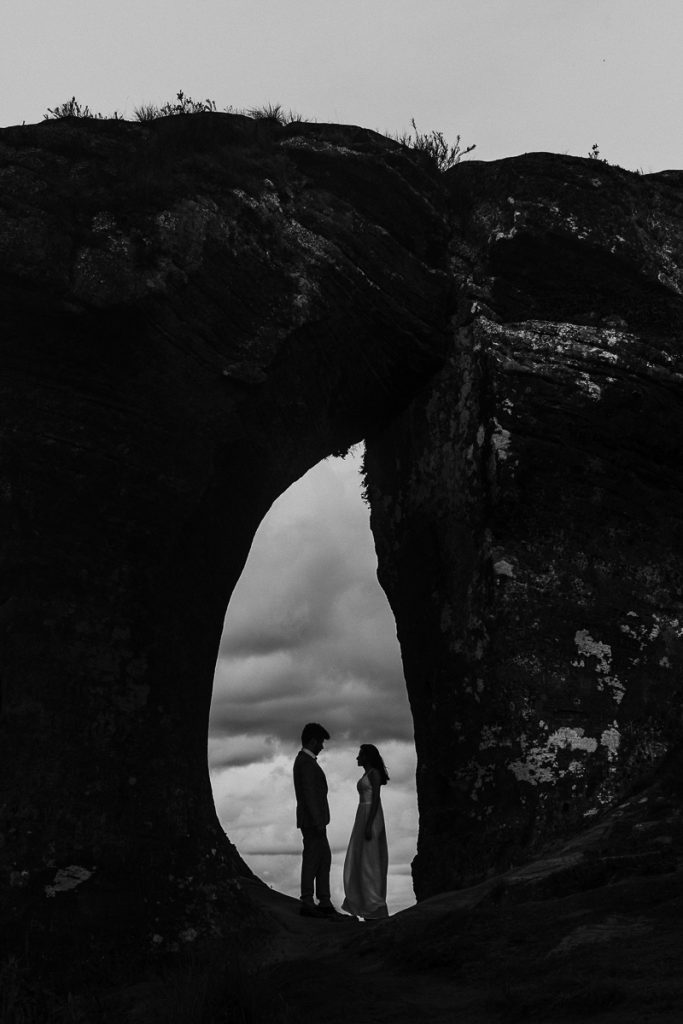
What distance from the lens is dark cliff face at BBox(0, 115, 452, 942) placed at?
8.50 metres

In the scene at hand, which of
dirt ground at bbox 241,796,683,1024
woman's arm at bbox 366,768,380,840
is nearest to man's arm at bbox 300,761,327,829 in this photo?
woman's arm at bbox 366,768,380,840

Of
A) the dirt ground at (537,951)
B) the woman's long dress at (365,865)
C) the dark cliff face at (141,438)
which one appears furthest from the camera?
the woman's long dress at (365,865)

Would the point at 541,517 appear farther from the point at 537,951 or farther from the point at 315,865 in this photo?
the point at 537,951

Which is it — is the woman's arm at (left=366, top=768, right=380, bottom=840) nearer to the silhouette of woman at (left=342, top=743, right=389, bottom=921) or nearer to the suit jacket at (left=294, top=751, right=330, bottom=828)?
the silhouette of woman at (left=342, top=743, right=389, bottom=921)

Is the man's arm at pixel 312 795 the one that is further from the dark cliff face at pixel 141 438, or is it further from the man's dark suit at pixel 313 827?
the dark cliff face at pixel 141 438

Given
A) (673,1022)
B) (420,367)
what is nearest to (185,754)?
(420,367)

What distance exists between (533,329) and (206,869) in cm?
596

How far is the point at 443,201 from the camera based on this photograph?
11.5 meters

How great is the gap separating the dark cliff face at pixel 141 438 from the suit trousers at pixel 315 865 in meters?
0.94

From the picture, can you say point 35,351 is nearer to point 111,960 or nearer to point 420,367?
point 420,367

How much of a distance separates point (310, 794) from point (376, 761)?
1052 mm

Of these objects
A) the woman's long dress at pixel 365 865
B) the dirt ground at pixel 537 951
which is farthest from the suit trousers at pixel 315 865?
the dirt ground at pixel 537 951

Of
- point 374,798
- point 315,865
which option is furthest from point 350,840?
point 315,865

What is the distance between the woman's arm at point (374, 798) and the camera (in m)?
10.9
